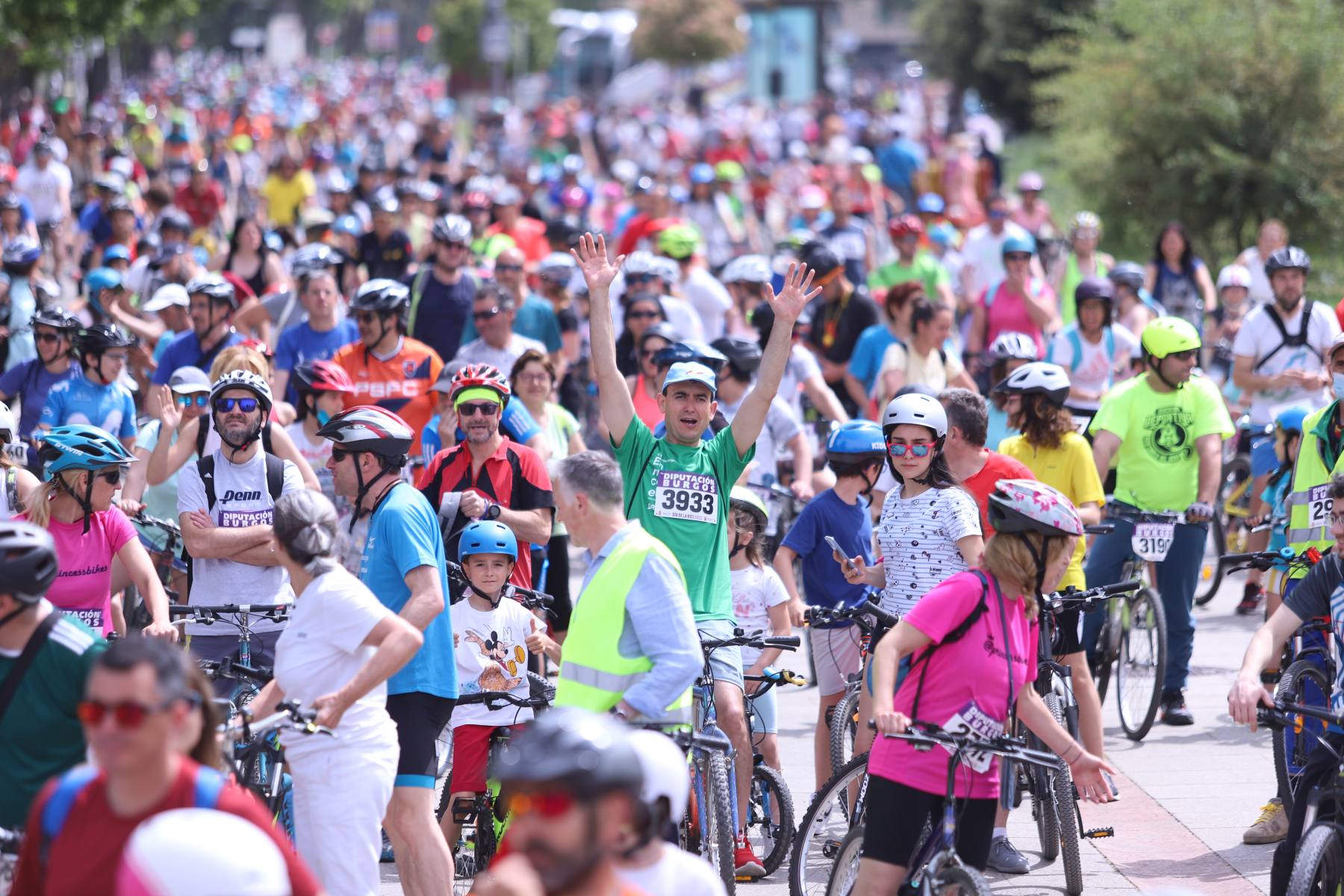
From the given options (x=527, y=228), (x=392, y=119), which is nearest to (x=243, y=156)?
(x=392, y=119)

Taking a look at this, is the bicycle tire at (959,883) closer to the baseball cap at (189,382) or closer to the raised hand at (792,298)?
the raised hand at (792,298)

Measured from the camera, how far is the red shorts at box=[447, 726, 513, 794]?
24.2 ft

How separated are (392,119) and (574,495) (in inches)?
1457

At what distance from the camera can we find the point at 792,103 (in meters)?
54.3

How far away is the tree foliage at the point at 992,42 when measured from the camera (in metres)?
40.2

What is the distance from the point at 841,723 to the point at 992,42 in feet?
117

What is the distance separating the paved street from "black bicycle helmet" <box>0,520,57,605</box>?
10.1 feet

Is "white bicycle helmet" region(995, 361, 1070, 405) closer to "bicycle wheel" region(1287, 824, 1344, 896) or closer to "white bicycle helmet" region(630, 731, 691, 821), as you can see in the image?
"bicycle wheel" region(1287, 824, 1344, 896)

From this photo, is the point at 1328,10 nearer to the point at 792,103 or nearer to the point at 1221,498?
the point at 1221,498

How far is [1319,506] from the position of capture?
8.38 metres

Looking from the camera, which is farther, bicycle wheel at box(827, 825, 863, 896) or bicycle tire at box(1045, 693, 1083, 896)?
bicycle tire at box(1045, 693, 1083, 896)

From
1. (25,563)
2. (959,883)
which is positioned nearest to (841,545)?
(959,883)

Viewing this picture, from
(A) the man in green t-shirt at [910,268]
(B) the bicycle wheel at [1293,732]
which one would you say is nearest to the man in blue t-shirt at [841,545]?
(B) the bicycle wheel at [1293,732]

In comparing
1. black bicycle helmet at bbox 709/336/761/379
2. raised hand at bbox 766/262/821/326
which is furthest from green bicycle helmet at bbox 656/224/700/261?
raised hand at bbox 766/262/821/326
